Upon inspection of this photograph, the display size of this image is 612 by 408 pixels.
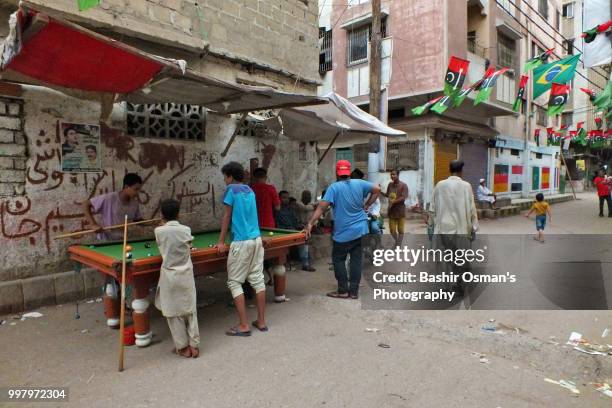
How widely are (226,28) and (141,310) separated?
5.14m

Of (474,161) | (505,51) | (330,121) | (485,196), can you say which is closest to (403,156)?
(485,196)

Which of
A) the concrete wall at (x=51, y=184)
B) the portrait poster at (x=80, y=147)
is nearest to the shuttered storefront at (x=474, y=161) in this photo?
the concrete wall at (x=51, y=184)

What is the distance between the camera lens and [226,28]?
6898 mm

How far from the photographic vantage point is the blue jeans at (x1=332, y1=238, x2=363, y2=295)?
199 inches

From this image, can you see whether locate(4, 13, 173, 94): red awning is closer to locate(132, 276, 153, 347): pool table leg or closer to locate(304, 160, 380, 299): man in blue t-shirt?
locate(132, 276, 153, 347): pool table leg

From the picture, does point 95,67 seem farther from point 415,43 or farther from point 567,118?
point 567,118

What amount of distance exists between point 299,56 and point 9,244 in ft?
20.1

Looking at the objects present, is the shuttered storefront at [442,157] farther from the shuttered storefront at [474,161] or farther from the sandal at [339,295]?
the sandal at [339,295]

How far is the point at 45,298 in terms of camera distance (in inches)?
188

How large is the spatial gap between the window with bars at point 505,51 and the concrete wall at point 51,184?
15.2m

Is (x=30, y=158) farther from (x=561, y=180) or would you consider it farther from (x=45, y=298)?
(x=561, y=180)

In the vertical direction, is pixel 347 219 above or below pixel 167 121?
below

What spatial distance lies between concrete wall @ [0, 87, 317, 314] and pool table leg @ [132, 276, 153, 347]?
1.89 m

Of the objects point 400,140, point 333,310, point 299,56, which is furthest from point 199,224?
point 400,140
